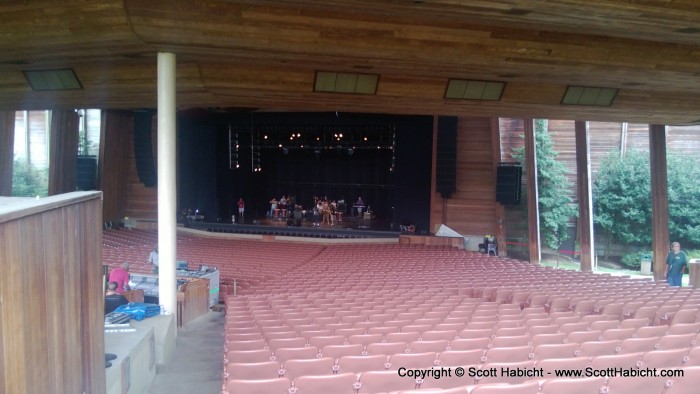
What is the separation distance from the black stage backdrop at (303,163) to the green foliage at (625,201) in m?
8.29

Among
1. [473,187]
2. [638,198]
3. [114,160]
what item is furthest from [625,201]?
[114,160]

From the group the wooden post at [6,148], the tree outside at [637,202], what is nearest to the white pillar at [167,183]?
the wooden post at [6,148]

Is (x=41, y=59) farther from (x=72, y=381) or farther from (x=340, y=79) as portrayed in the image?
(x=72, y=381)

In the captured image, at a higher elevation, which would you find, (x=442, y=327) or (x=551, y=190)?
(x=551, y=190)

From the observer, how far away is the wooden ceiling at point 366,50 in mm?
7949

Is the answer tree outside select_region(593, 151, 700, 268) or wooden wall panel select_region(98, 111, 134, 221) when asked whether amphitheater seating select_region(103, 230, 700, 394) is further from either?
tree outside select_region(593, 151, 700, 268)

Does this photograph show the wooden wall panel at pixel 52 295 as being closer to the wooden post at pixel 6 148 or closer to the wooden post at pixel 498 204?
the wooden post at pixel 498 204

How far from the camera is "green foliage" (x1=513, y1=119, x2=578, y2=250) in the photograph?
19.9m

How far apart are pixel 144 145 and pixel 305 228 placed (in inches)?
314

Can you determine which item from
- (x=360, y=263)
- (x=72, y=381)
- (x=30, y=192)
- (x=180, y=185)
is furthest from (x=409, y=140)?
(x=30, y=192)

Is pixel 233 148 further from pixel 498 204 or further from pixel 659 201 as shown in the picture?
pixel 659 201

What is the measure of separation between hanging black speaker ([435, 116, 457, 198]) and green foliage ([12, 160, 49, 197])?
20385mm

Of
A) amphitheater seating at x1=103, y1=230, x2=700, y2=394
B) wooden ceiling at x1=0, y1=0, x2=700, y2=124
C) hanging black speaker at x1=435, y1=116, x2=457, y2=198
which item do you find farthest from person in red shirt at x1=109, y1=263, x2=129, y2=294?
hanging black speaker at x1=435, y1=116, x2=457, y2=198

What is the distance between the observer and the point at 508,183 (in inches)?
731
